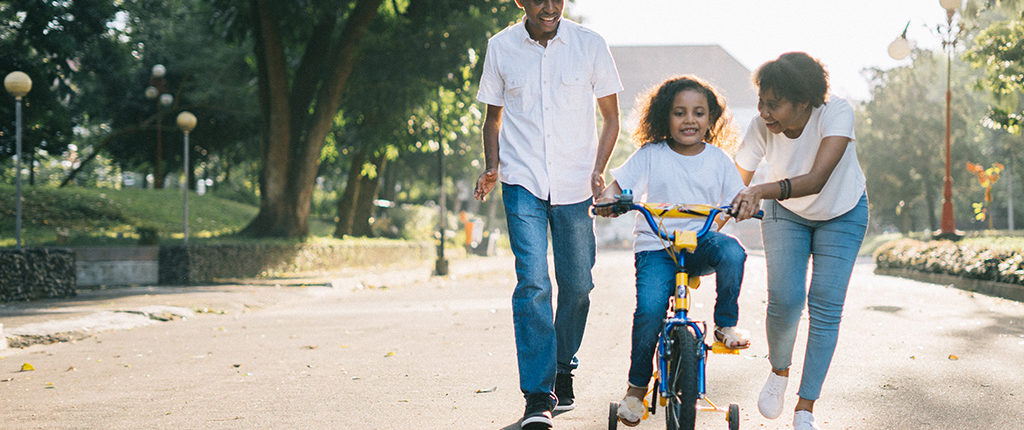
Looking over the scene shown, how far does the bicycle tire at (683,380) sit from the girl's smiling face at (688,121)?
0.94 meters

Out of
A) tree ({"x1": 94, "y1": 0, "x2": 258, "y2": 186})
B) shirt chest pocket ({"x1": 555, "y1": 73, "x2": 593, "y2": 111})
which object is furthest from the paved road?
tree ({"x1": 94, "y1": 0, "x2": 258, "y2": 186})

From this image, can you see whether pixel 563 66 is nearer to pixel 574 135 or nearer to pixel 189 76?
pixel 574 135

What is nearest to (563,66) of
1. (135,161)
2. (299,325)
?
(299,325)

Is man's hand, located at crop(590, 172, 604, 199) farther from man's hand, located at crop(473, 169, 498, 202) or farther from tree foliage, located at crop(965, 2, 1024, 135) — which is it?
tree foliage, located at crop(965, 2, 1024, 135)

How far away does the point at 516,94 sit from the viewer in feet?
15.6

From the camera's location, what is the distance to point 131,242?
60.7 ft

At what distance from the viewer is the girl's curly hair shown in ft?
14.6

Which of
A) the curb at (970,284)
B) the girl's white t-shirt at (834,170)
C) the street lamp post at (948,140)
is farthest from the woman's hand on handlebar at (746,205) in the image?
the street lamp post at (948,140)

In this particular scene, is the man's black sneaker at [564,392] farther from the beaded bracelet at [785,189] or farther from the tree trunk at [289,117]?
the tree trunk at [289,117]

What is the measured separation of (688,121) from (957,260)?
15894 millimetres

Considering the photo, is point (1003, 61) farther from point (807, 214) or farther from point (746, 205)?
point (746, 205)

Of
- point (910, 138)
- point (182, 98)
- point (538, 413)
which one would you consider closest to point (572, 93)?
point (538, 413)

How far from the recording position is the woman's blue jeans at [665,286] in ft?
13.2

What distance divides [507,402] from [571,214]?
1266 mm
